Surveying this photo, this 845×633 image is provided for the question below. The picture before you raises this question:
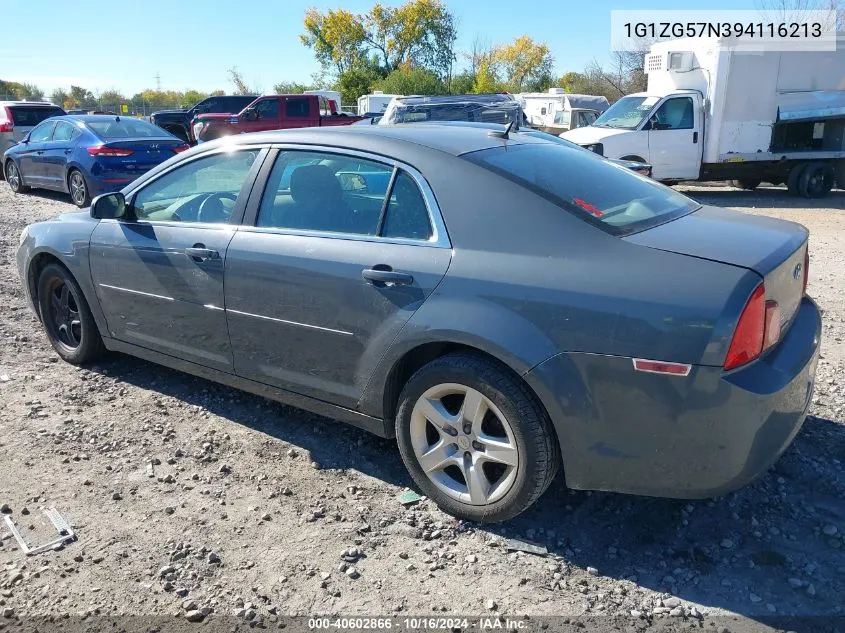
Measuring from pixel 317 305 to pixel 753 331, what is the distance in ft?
5.97

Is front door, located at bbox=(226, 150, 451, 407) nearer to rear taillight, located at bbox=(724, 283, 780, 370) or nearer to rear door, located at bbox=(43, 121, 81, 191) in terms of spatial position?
rear taillight, located at bbox=(724, 283, 780, 370)

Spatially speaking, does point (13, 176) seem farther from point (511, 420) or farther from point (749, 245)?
point (749, 245)

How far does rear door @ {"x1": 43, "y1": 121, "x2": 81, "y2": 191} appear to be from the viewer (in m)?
11.4

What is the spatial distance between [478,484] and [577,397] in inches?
25.2

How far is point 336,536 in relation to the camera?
2955 millimetres

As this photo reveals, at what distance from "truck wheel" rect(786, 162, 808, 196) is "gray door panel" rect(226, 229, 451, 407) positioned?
13.1 meters

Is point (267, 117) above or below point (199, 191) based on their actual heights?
above

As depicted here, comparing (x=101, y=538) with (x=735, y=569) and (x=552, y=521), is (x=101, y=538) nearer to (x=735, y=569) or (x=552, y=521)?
(x=552, y=521)

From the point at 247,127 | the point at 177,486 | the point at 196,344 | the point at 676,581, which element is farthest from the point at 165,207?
the point at 247,127

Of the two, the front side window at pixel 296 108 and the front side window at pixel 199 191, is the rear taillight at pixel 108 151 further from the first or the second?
the front side window at pixel 296 108

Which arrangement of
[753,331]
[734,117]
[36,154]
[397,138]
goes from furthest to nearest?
[734,117] < [36,154] < [397,138] < [753,331]

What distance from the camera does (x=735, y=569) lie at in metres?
2.69

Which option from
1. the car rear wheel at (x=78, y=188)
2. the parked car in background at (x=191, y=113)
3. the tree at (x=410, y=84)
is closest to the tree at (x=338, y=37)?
the tree at (x=410, y=84)

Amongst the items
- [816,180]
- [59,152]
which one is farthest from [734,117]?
[59,152]
